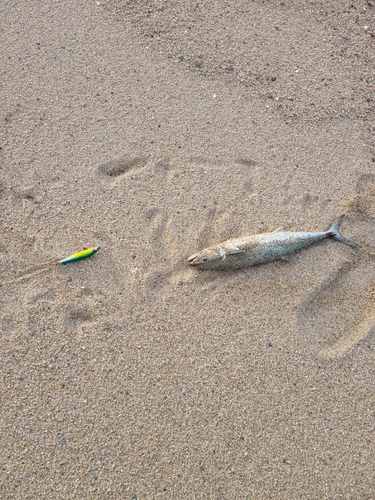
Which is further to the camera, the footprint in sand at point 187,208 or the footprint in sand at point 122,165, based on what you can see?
the footprint in sand at point 122,165

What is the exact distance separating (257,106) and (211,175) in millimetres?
840

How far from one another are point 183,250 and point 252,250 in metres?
0.50

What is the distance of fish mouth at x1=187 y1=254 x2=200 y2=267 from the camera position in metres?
3.04

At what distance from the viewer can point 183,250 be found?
3.16 m

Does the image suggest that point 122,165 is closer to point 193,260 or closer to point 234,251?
point 193,260

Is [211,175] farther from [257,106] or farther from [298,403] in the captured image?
[298,403]

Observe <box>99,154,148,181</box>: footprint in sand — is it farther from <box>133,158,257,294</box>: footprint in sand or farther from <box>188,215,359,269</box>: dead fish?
<box>188,215,359,269</box>: dead fish

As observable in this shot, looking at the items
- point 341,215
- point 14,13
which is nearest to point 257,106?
point 341,215

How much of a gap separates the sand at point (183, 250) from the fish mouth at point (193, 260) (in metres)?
0.07

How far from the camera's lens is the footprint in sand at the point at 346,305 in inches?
117

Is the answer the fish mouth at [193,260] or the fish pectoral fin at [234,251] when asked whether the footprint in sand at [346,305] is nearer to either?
the fish pectoral fin at [234,251]

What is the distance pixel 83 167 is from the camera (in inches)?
134

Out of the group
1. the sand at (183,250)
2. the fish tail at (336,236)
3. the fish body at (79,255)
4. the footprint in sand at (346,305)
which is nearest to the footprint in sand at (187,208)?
the sand at (183,250)

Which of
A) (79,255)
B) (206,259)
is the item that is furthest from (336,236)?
(79,255)
